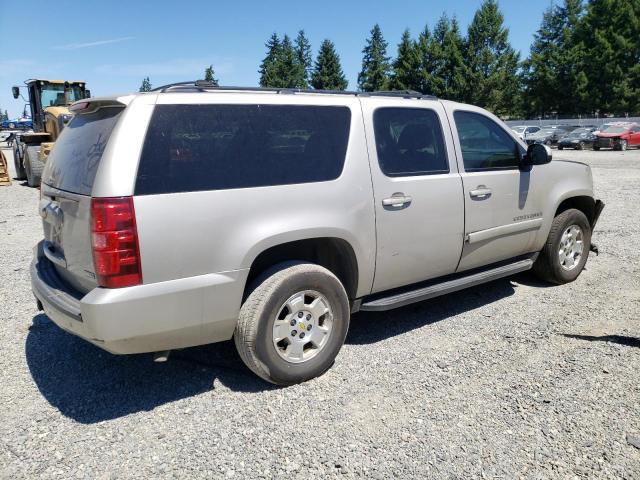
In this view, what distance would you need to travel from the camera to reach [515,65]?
239ft

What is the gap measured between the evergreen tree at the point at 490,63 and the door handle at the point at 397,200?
70704mm

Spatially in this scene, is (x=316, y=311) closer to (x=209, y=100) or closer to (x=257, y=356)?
(x=257, y=356)

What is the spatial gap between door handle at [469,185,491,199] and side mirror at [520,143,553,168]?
0.61 metres

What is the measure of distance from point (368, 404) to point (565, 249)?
130 inches

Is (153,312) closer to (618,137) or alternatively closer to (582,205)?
(582,205)

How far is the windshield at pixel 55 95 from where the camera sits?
17141mm

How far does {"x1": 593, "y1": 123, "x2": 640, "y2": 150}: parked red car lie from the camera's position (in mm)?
29000

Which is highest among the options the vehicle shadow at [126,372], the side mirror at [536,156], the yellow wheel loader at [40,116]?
the yellow wheel loader at [40,116]

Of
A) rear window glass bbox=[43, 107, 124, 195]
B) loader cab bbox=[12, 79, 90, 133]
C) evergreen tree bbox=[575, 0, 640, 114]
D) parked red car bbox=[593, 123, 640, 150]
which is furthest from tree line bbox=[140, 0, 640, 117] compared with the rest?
rear window glass bbox=[43, 107, 124, 195]

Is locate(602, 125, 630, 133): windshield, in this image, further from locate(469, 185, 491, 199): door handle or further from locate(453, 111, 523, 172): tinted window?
locate(469, 185, 491, 199): door handle

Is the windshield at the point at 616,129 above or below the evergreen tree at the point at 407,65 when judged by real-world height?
below

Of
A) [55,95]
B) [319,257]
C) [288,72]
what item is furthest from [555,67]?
[319,257]

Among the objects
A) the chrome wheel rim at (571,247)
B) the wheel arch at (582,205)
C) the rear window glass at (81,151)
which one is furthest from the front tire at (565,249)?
the rear window glass at (81,151)

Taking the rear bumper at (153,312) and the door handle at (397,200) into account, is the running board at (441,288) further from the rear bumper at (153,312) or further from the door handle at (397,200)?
the rear bumper at (153,312)
